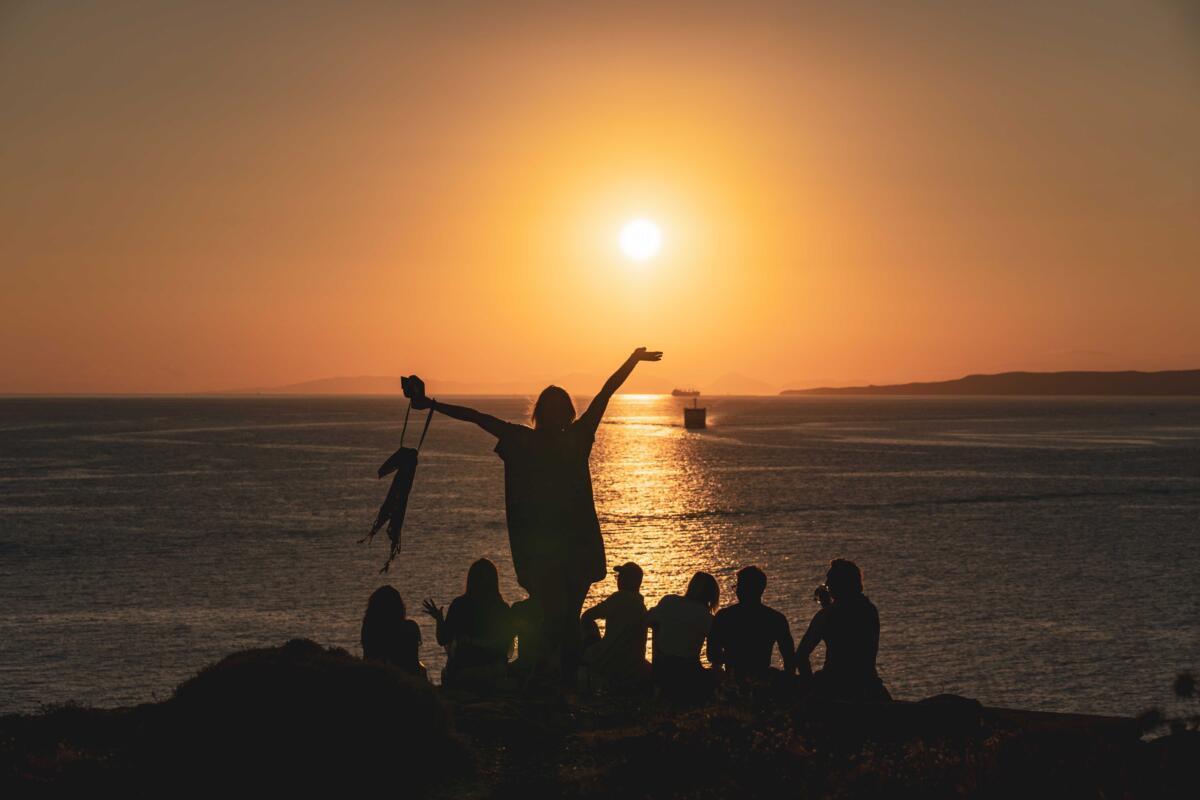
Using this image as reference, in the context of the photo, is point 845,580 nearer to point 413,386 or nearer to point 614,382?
point 614,382

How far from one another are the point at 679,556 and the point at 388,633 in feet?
127

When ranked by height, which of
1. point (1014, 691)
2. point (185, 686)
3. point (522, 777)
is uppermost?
point (185, 686)

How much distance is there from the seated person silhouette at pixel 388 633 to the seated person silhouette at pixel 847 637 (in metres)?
3.07

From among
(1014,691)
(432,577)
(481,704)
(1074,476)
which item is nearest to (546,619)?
(481,704)

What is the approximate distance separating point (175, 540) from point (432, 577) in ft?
57.3

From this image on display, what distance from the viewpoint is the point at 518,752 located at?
7.66m

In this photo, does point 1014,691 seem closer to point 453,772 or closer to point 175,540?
point 453,772

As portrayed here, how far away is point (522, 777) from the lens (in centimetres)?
715

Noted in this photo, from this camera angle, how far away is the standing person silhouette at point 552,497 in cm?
805

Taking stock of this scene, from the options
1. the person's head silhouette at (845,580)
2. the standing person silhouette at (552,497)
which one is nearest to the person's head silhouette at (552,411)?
the standing person silhouette at (552,497)

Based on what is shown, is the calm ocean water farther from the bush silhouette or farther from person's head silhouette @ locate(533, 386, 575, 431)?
the bush silhouette

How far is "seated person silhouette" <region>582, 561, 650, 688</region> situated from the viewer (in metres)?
9.80

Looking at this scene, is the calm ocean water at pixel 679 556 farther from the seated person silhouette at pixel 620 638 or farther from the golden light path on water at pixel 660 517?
the seated person silhouette at pixel 620 638

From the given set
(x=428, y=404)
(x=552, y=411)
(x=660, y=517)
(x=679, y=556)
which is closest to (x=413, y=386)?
(x=428, y=404)
